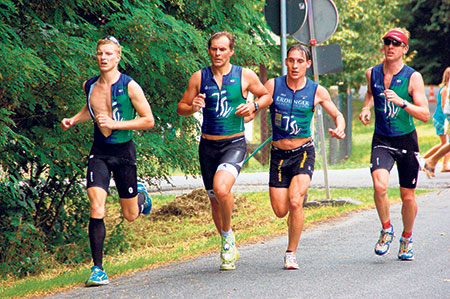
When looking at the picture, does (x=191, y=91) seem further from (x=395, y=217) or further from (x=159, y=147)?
(x=395, y=217)

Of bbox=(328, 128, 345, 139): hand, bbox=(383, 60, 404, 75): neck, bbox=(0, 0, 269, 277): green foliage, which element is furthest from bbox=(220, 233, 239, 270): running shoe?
bbox=(383, 60, 404, 75): neck

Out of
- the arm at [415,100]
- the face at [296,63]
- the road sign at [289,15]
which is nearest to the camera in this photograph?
the arm at [415,100]

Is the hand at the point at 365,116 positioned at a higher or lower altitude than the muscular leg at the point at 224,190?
higher

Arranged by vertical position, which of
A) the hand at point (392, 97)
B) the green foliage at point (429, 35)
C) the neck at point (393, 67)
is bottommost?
the hand at point (392, 97)

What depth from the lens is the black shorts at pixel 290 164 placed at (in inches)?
278

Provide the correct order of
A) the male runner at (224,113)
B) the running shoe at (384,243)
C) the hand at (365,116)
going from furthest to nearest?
the hand at (365,116), the running shoe at (384,243), the male runner at (224,113)

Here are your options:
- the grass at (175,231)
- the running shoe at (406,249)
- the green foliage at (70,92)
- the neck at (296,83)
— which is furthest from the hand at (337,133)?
the green foliage at (70,92)

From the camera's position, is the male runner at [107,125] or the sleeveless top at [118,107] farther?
the sleeveless top at [118,107]

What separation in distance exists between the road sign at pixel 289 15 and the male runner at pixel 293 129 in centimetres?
355

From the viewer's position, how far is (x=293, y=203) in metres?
6.89

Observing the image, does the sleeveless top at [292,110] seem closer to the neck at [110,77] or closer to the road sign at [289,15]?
the neck at [110,77]

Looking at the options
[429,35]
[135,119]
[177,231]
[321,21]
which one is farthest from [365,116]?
[429,35]

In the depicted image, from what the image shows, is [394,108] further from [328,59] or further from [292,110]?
[328,59]

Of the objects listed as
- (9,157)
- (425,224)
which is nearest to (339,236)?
(425,224)
